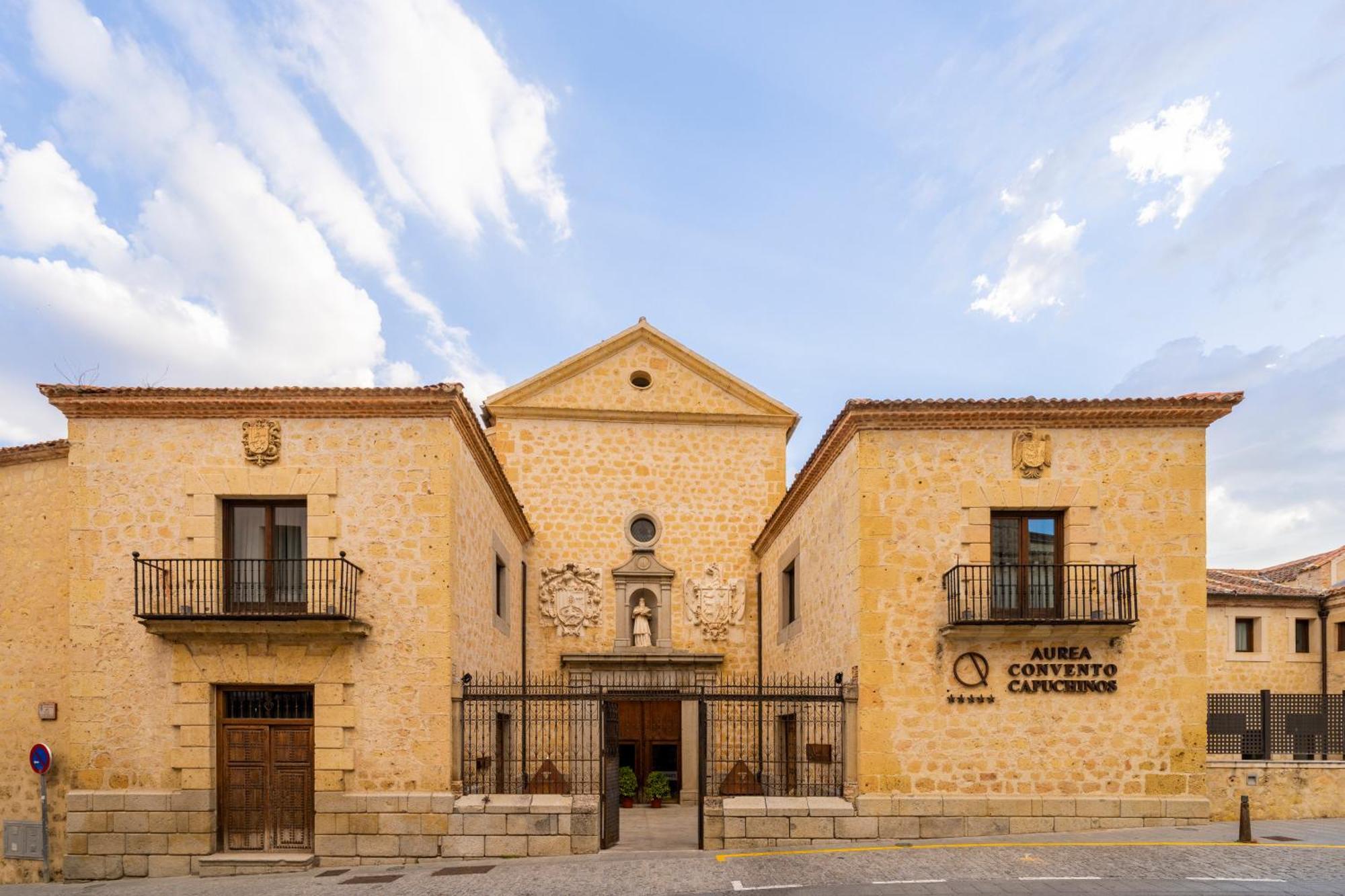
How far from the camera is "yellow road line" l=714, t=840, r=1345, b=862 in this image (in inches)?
401

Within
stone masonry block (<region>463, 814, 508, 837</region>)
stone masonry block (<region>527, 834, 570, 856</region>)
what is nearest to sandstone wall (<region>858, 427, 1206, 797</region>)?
stone masonry block (<region>527, 834, 570, 856</region>)

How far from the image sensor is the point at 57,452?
41.3 feet

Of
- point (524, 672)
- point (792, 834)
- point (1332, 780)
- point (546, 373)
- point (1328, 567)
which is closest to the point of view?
point (792, 834)

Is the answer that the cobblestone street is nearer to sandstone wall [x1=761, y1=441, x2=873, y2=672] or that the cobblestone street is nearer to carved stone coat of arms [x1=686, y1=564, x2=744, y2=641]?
sandstone wall [x1=761, y1=441, x2=873, y2=672]

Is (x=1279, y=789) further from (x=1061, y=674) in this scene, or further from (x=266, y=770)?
(x=266, y=770)

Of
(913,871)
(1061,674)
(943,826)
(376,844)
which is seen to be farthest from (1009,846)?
(376,844)

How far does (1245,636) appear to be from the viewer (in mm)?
21391

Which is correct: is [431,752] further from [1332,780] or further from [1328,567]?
[1328,567]

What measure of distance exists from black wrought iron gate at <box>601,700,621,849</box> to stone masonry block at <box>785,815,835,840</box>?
8.26 feet

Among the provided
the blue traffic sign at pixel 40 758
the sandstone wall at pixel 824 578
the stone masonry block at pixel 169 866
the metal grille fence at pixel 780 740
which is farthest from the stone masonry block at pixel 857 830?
the blue traffic sign at pixel 40 758

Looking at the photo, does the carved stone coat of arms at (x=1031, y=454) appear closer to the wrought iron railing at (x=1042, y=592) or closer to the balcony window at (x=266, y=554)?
the wrought iron railing at (x=1042, y=592)

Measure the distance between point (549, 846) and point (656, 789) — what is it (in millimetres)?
6892

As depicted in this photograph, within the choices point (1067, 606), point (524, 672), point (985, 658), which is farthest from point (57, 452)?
point (1067, 606)

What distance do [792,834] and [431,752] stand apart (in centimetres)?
481
